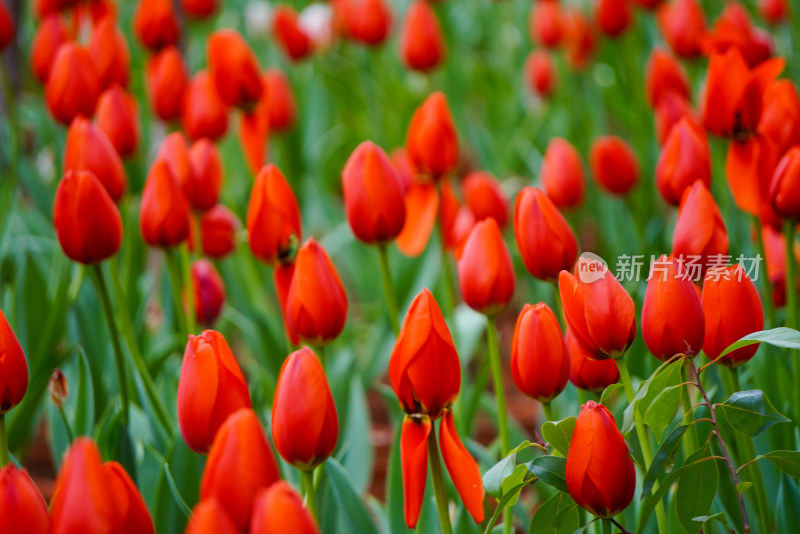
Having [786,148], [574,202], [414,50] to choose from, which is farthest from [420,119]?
[414,50]

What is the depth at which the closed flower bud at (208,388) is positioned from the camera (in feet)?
2.06

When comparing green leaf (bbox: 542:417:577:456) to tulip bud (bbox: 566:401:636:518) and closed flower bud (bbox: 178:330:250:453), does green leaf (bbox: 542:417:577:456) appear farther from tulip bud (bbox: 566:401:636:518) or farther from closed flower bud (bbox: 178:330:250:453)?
closed flower bud (bbox: 178:330:250:453)

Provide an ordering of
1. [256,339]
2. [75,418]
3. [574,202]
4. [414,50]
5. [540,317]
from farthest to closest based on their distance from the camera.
A: 1. [414,50]
2. [256,339]
3. [574,202]
4. [75,418]
5. [540,317]

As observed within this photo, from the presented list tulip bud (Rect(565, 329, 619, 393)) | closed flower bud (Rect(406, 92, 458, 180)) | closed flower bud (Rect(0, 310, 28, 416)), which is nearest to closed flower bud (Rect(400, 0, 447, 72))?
closed flower bud (Rect(406, 92, 458, 180))

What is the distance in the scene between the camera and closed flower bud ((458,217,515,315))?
32.2 inches

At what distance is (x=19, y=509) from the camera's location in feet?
1.59

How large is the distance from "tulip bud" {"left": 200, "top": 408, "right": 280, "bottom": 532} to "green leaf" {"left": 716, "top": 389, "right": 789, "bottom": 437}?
0.30m

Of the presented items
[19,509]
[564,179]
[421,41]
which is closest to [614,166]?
[564,179]

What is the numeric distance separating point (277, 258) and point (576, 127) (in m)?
1.26

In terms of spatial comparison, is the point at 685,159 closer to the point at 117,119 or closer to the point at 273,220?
the point at 273,220

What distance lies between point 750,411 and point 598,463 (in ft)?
0.36

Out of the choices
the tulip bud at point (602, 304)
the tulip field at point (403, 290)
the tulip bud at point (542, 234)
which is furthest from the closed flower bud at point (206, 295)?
the tulip bud at point (602, 304)

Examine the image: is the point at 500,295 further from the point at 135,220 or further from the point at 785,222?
the point at 135,220

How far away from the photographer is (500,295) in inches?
32.9
